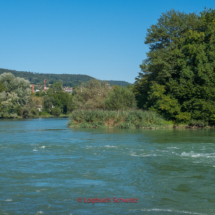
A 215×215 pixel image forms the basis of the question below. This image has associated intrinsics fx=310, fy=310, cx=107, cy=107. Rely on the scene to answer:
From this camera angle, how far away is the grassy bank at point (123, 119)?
36812 millimetres

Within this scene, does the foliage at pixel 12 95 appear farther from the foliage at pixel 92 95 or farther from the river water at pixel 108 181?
the river water at pixel 108 181

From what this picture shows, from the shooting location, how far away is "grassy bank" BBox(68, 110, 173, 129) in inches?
1449

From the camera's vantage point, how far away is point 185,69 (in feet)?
126

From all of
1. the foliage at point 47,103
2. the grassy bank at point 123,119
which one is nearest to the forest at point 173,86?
the grassy bank at point 123,119

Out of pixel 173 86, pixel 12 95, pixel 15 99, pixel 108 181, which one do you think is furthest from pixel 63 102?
pixel 108 181

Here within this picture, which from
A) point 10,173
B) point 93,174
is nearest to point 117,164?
point 93,174

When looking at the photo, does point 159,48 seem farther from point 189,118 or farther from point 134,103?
point 189,118

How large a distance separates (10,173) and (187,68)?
30.7 metres

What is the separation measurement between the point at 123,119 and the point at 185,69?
994cm

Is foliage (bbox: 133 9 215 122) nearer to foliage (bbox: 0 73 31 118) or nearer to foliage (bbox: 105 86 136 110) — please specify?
foliage (bbox: 105 86 136 110)

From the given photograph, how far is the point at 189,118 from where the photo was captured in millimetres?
38156

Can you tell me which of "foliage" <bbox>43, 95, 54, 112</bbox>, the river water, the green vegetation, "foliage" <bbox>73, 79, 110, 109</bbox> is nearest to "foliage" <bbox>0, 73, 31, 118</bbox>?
the green vegetation

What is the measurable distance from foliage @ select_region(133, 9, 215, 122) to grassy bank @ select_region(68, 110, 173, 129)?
2392 millimetres

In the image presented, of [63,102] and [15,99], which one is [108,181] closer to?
[15,99]
